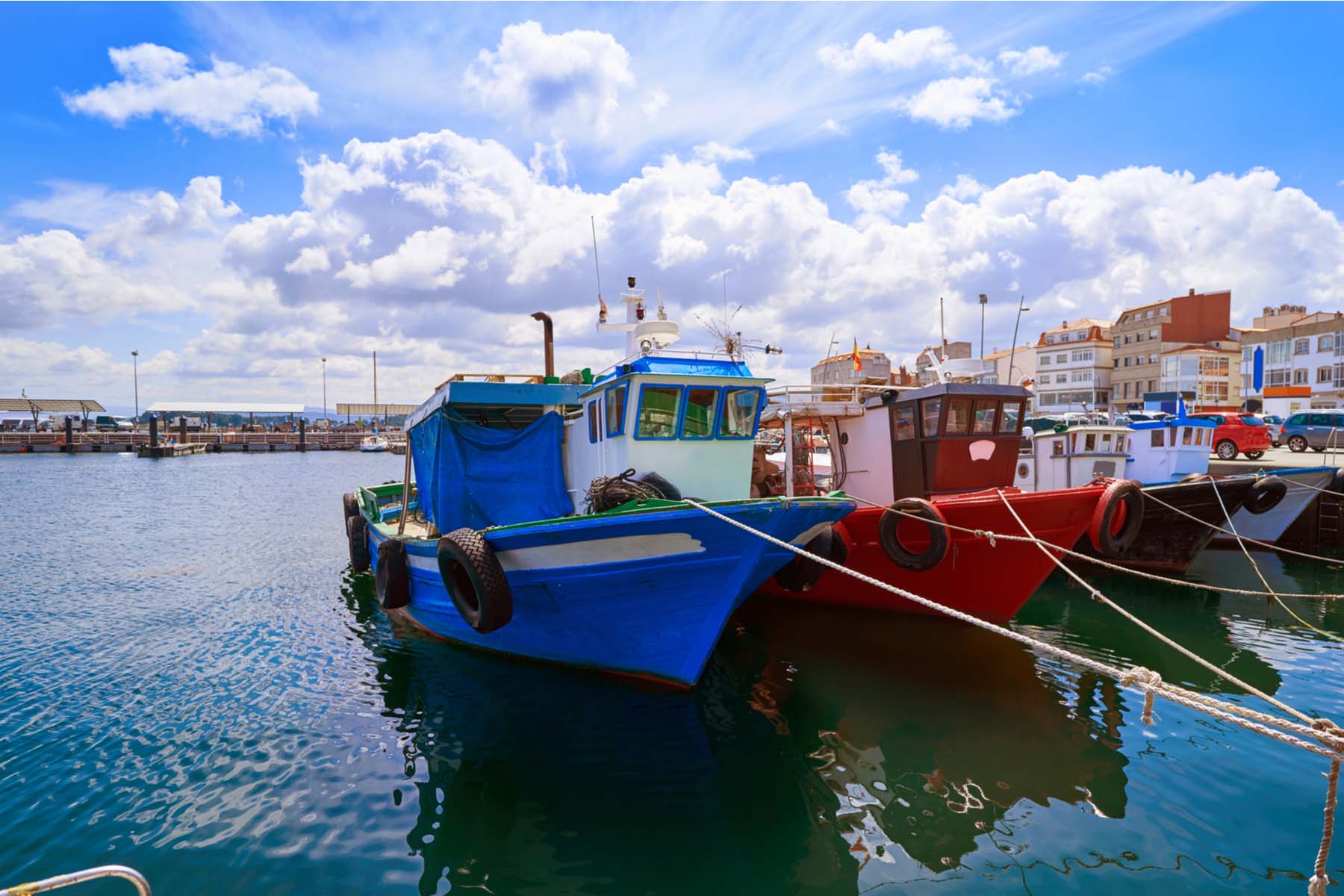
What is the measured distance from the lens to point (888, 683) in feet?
31.4

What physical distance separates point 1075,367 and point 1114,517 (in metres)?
66.7

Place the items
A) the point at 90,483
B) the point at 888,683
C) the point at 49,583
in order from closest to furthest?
the point at 888,683
the point at 49,583
the point at 90,483

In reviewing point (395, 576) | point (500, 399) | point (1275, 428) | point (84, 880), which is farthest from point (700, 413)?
point (1275, 428)

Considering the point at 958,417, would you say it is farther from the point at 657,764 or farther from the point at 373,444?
the point at 373,444

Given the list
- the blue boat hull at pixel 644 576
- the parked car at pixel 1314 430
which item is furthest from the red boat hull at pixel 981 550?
the parked car at pixel 1314 430

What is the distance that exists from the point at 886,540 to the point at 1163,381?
218 ft

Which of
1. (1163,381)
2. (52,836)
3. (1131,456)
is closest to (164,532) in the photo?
(52,836)

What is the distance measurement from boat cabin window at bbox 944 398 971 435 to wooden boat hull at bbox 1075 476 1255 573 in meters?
4.77

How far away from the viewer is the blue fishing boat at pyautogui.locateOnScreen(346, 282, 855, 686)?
7.88m

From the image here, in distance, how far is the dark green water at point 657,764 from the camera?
223 inches

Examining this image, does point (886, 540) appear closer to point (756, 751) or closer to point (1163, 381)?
point (756, 751)

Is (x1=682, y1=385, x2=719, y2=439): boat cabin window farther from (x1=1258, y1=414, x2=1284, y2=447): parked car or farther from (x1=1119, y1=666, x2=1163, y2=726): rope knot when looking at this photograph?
Result: (x1=1258, y1=414, x2=1284, y2=447): parked car

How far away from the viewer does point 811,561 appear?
979 centimetres

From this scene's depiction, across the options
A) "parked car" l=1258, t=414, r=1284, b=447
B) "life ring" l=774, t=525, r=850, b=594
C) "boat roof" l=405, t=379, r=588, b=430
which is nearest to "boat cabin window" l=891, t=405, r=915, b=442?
"life ring" l=774, t=525, r=850, b=594
